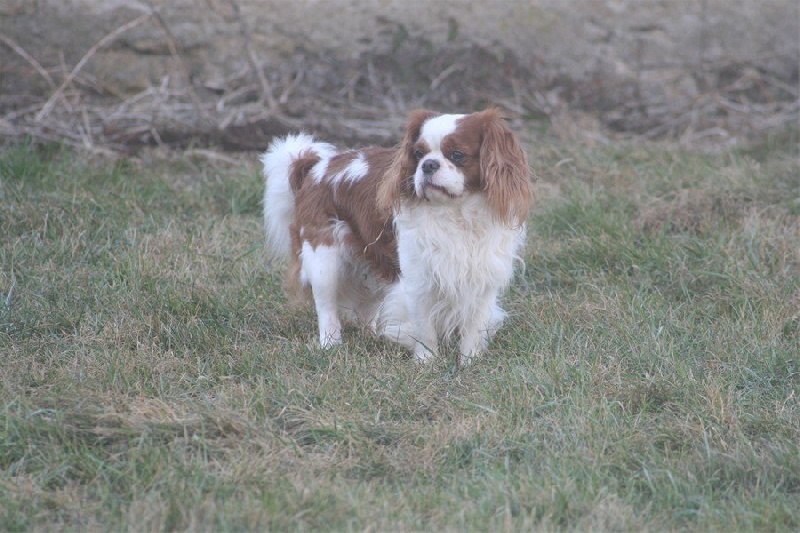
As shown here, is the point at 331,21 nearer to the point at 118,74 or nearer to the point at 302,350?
the point at 118,74

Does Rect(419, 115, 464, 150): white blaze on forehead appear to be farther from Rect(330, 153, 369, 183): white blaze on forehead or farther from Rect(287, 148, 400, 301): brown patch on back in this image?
Rect(330, 153, 369, 183): white blaze on forehead

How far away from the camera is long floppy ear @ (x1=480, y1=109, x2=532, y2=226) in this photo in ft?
13.9

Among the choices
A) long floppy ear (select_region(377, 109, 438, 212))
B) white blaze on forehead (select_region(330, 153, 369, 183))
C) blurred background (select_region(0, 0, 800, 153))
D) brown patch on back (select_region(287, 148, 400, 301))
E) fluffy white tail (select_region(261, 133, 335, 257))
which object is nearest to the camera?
long floppy ear (select_region(377, 109, 438, 212))

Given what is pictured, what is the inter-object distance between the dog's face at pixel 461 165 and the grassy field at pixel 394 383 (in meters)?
0.68

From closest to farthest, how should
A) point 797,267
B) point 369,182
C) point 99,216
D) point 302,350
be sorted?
point 302,350 < point 369,182 < point 797,267 < point 99,216

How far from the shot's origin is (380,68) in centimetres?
821

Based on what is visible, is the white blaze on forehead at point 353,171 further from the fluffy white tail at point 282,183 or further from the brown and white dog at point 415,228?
the fluffy white tail at point 282,183

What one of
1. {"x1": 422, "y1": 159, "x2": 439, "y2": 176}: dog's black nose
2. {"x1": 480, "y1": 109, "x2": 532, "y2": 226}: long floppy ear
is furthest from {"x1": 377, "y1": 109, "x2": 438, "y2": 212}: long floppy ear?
{"x1": 480, "y1": 109, "x2": 532, "y2": 226}: long floppy ear

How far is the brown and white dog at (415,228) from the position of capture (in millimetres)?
4273

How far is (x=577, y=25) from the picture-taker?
874 centimetres

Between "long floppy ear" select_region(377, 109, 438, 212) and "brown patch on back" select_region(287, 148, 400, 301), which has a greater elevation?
"long floppy ear" select_region(377, 109, 438, 212)

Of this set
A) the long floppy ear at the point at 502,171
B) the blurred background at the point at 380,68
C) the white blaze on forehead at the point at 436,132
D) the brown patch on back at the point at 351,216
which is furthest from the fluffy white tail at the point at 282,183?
the blurred background at the point at 380,68

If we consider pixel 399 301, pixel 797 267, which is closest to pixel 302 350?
pixel 399 301

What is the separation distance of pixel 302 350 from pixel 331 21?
452 centimetres
